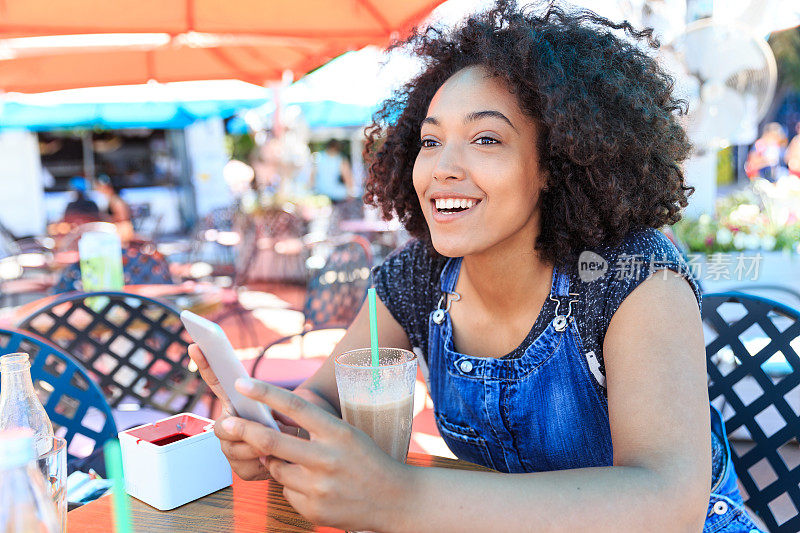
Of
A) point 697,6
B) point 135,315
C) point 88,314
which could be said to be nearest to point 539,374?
point 135,315

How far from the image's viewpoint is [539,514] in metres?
0.99

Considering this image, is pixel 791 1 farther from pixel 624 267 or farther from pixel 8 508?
pixel 8 508

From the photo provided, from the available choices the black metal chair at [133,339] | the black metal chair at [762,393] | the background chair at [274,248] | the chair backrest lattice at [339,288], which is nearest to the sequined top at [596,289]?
the black metal chair at [762,393]

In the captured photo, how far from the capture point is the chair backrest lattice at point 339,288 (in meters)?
3.50

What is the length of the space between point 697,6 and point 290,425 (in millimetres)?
5833

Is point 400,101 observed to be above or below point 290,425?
above

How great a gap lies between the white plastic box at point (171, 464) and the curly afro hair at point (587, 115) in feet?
2.96

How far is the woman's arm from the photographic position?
979 millimetres

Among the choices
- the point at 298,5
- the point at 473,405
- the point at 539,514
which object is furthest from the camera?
the point at 298,5

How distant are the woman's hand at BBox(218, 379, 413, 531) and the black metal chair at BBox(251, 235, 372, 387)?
2542 mm

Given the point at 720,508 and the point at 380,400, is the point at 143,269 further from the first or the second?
the point at 720,508

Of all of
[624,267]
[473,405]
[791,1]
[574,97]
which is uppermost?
[791,1]

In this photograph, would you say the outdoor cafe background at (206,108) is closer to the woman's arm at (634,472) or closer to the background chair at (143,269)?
the woman's arm at (634,472)

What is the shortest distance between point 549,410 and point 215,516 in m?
0.76
